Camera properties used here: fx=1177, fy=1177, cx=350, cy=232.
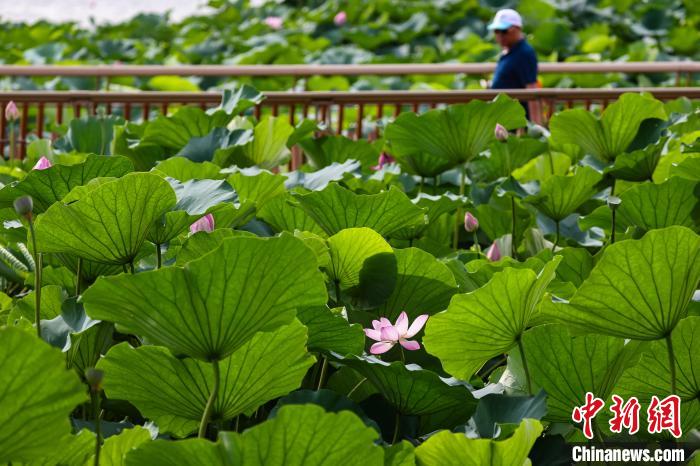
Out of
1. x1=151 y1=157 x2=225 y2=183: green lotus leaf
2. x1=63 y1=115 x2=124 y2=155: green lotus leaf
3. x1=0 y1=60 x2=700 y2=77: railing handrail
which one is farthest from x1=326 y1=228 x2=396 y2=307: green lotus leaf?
x1=0 y1=60 x2=700 y2=77: railing handrail

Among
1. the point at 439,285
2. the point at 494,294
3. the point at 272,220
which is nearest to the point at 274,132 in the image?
the point at 272,220

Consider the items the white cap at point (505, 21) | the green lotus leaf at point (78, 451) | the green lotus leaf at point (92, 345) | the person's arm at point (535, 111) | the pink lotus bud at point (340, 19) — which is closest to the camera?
the green lotus leaf at point (78, 451)

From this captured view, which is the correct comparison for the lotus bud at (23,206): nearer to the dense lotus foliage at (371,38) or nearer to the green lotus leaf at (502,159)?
the green lotus leaf at (502,159)

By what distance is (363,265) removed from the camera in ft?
4.01

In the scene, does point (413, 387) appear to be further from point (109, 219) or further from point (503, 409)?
point (109, 219)

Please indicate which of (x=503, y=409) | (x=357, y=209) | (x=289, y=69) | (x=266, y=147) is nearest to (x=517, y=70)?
(x=289, y=69)

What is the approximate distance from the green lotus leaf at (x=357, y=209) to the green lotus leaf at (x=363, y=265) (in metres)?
0.11

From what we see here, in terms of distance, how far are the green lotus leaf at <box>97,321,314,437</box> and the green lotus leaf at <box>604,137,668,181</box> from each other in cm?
87

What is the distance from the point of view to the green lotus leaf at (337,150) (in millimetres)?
2068

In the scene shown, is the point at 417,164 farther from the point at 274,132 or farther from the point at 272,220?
the point at 272,220

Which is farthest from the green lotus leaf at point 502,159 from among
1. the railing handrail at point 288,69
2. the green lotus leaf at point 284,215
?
the railing handrail at point 288,69

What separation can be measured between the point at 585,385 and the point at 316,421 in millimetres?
338

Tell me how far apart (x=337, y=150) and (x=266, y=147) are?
0.56 ft

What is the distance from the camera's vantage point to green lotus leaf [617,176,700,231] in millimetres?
1489
